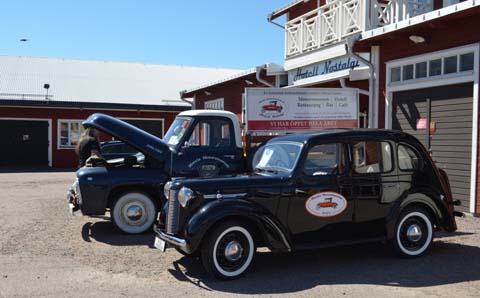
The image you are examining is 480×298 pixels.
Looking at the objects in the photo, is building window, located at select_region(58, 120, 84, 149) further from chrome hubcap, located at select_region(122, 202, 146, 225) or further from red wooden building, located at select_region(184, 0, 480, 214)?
chrome hubcap, located at select_region(122, 202, 146, 225)

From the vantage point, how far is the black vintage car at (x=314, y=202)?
5.68 metres

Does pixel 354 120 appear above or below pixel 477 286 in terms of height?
above

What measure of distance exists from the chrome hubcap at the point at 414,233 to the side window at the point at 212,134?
11.3 feet

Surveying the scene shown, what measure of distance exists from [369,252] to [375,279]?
1284mm

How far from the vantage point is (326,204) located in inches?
241

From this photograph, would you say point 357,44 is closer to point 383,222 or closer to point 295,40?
point 295,40

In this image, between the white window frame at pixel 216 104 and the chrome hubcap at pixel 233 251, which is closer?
the chrome hubcap at pixel 233 251

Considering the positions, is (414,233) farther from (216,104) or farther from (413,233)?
(216,104)

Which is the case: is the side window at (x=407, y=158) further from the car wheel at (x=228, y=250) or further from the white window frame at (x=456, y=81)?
the white window frame at (x=456, y=81)

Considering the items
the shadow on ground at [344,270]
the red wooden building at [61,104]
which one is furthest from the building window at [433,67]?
the red wooden building at [61,104]

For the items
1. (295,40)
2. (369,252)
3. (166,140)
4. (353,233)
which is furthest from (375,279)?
(295,40)

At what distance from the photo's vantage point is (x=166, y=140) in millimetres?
9211

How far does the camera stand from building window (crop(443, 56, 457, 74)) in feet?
31.7

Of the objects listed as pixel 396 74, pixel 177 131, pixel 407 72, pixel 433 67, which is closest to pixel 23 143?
pixel 177 131
